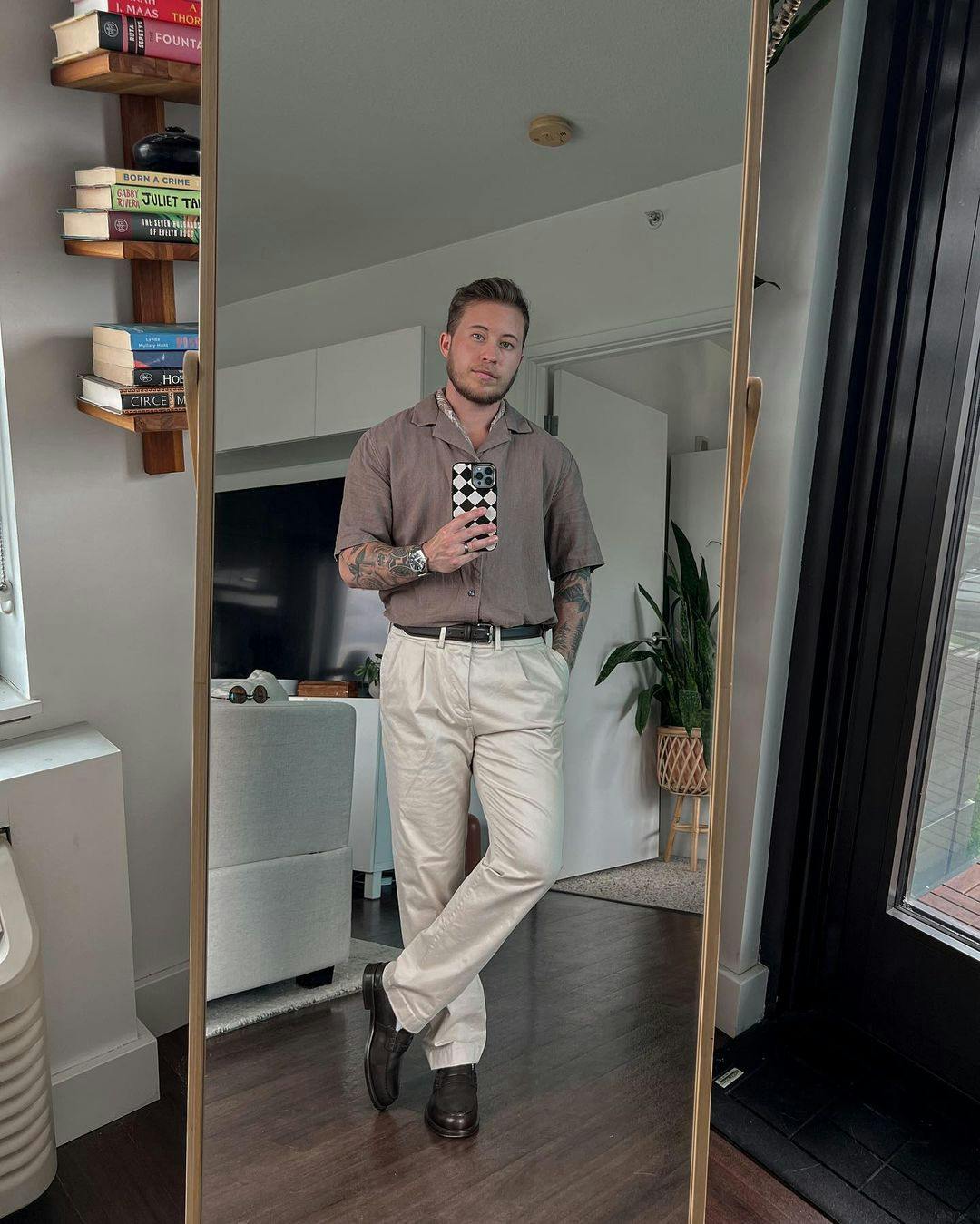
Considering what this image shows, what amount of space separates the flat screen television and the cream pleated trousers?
0.23 ft

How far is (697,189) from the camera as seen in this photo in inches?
39.4

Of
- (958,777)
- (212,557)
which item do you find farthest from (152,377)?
(958,777)

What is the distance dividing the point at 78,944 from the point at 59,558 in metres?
0.74

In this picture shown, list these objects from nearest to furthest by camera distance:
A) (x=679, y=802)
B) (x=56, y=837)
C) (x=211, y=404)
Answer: (x=211, y=404), (x=679, y=802), (x=56, y=837)

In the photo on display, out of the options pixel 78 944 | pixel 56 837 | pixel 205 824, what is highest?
pixel 205 824

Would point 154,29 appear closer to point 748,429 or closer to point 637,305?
point 637,305

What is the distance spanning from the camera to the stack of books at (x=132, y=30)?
141 centimetres

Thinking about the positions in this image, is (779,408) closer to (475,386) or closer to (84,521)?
(475,386)

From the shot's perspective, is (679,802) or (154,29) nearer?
(679,802)

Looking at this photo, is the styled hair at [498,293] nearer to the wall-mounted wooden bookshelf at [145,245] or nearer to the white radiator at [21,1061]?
the wall-mounted wooden bookshelf at [145,245]

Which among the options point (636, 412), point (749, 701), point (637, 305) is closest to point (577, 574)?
point (636, 412)

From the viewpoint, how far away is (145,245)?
4.96ft

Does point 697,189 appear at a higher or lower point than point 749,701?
higher

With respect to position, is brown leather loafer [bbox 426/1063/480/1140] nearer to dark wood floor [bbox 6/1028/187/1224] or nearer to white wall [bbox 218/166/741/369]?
dark wood floor [bbox 6/1028/187/1224]
